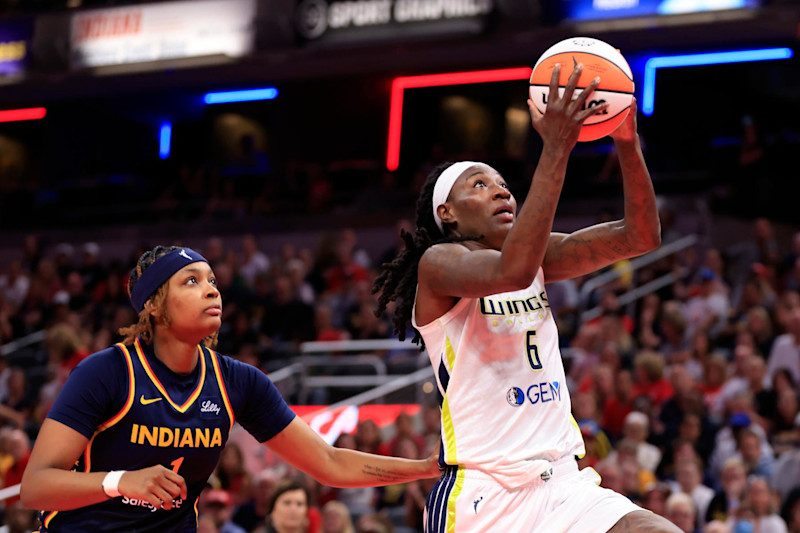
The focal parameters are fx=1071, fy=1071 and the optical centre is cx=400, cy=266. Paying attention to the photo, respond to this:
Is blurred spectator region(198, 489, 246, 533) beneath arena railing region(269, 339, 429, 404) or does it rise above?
beneath

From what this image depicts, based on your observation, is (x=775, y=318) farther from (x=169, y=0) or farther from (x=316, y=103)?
(x=316, y=103)

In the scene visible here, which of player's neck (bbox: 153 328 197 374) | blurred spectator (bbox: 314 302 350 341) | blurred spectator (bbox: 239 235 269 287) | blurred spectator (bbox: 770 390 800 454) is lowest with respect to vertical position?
blurred spectator (bbox: 770 390 800 454)

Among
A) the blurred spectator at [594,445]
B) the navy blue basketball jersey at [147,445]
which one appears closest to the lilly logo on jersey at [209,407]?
the navy blue basketball jersey at [147,445]

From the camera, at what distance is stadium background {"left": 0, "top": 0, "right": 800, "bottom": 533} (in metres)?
9.62

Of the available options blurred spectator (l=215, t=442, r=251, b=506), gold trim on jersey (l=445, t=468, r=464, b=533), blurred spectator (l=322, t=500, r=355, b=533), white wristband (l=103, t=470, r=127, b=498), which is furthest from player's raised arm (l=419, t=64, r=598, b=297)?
blurred spectator (l=215, t=442, r=251, b=506)

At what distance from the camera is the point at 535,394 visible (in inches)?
160

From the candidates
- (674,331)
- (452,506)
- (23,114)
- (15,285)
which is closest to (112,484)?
(452,506)

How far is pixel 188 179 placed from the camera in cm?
2130

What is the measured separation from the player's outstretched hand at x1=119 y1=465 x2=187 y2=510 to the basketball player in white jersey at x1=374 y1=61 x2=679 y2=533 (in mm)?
992

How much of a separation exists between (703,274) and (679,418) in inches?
105

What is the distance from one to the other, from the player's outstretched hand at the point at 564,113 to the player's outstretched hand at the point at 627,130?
43 cm

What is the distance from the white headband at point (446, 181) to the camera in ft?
14.4

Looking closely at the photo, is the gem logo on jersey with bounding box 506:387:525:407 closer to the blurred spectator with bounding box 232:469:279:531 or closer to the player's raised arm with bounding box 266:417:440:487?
the player's raised arm with bounding box 266:417:440:487

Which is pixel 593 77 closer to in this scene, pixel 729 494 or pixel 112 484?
pixel 112 484
